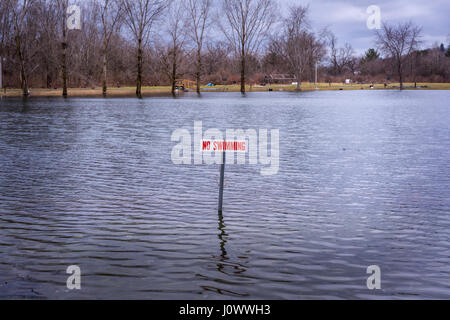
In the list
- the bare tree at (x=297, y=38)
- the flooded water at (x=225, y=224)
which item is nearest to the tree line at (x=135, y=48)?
the bare tree at (x=297, y=38)

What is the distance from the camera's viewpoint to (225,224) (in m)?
9.67

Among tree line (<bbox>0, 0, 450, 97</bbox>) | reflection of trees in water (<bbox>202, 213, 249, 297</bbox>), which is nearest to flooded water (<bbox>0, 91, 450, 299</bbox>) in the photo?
Result: reflection of trees in water (<bbox>202, 213, 249, 297</bbox>)

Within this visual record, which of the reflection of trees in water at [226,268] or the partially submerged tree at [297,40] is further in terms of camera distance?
the partially submerged tree at [297,40]

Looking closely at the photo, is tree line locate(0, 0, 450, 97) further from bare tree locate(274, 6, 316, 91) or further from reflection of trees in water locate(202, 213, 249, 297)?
reflection of trees in water locate(202, 213, 249, 297)

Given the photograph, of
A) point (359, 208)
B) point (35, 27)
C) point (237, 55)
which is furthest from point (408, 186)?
point (35, 27)

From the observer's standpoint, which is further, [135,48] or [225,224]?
[135,48]

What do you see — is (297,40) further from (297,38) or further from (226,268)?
(226,268)

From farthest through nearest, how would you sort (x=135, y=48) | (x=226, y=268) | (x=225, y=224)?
1. (x=135, y=48)
2. (x=225, y=224)
3. (x=226, y=268)

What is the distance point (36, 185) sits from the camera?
13180mm

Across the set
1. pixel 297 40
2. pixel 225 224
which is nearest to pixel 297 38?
pixel 297 40

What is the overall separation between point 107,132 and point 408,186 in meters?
16.6

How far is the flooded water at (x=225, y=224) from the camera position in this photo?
6906mm

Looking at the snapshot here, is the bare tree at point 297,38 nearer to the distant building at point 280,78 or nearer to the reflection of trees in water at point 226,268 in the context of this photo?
the distant building at point 280,78
